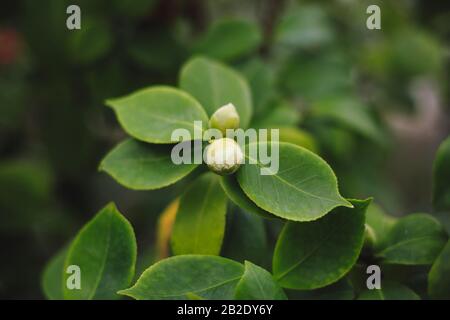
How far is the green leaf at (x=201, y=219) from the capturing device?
1.68 ft

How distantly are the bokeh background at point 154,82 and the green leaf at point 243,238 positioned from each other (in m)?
0.18

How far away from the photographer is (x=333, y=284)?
51 centimetres

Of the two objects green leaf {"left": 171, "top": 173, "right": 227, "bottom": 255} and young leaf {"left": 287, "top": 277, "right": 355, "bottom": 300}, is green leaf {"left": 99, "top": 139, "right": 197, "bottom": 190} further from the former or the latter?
young leaf {"left": 287, "top": 277, "right": 355, "bottom": 300}

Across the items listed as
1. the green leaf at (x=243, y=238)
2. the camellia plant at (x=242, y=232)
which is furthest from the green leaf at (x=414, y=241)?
the green leaf at (x=243, y=238)

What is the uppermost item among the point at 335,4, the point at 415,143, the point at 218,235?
the point at 335,4

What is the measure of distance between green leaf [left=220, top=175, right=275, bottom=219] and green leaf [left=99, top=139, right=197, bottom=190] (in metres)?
0.03

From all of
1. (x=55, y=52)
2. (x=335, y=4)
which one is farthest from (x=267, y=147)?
(x=335, y=4)

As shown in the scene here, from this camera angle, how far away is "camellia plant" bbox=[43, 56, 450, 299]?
45 cm

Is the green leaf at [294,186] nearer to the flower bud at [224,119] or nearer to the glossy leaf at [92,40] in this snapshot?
the flower bud at [224,119]

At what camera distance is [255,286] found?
43 cm

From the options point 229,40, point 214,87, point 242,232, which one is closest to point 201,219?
point 242,232

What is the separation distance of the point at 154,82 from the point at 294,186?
51 cm

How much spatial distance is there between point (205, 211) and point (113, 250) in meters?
0.09

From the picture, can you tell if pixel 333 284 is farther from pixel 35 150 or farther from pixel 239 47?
pixel 35 150
